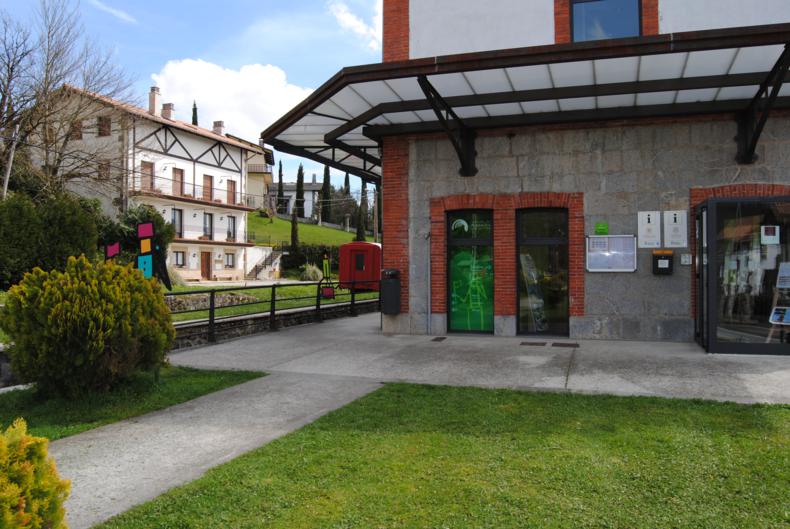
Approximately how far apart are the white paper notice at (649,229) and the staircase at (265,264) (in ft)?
133

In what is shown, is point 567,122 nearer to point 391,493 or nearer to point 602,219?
point 602,219

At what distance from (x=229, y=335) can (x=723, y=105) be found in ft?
32.5

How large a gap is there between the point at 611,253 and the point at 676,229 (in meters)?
1.16

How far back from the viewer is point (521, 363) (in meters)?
8.09

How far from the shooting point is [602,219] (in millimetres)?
10398

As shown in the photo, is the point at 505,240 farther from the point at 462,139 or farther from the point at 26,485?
the point at 26,485

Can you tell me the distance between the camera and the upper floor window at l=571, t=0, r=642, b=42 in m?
10.3

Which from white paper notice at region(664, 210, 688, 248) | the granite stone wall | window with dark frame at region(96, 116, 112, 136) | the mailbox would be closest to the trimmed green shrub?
window with dark frame at region(96, 116, 112, 136)

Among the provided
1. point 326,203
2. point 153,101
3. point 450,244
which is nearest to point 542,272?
point 450,244

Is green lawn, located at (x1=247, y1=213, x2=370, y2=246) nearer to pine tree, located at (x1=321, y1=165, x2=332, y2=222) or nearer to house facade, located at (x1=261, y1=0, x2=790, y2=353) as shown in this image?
pine tree, located at (x1=321, y1=165, x2=332, y2=222)

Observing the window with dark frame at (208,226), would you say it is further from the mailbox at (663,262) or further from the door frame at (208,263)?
the mailbox at (663,262)

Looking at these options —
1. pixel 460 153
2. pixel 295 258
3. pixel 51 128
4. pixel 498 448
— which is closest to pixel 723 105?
pixel 460 153

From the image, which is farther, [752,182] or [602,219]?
[602,219]

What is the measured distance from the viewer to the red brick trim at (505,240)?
10.5 metres
